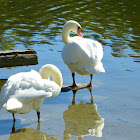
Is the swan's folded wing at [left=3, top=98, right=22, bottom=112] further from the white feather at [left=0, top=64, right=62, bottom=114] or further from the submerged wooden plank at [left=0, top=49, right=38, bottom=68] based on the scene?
the submerged wooden plank at [left=0, top=49, right=38, bottom=68]

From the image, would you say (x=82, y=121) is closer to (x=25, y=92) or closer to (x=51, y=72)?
(x=51, y=72)

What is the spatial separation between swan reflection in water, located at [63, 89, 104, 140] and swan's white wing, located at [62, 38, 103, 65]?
97 centimetres

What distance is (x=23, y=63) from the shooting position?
8.38m

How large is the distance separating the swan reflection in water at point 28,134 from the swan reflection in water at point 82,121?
380 millimetres

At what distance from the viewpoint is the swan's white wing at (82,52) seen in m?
7.71

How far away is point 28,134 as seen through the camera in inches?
234

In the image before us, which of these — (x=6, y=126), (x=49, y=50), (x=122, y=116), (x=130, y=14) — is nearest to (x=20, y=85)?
(x=6, y=126)

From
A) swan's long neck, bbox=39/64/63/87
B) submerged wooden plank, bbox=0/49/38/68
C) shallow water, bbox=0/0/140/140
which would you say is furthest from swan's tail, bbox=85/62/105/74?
submerged wooden plank, bbox=0/49/38/68

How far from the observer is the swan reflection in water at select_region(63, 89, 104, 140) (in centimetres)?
592

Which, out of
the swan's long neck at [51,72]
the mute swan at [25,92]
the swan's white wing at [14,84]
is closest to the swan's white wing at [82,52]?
the swan's long neck at [51,72]

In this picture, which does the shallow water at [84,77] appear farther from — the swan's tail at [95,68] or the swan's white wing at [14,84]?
the swan's white wing at [14,84]

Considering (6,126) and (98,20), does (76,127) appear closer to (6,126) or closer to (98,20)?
(6,126)

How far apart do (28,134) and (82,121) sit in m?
1.03

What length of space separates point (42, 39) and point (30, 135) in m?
6.71
